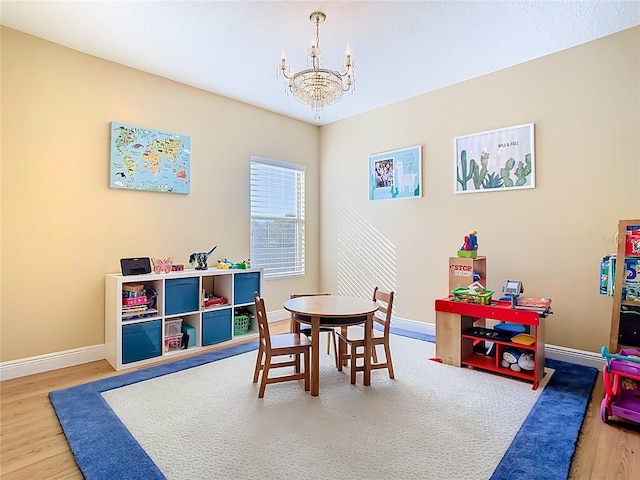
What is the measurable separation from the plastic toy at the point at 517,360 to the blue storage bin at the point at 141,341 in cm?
317

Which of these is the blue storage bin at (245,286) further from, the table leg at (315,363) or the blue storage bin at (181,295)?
the table leg at (315,363)

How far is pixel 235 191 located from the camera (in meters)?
4.48

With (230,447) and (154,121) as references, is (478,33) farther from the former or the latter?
(230,447)

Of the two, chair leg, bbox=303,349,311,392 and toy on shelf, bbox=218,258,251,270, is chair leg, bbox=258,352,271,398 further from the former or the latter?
toy on shelf, bbox=218,258,251,270

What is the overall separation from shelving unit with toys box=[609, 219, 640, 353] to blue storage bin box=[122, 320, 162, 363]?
3.82 meters

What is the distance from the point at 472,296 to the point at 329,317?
4.61 ft

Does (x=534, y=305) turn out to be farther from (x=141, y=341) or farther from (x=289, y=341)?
(x=141, y=341)

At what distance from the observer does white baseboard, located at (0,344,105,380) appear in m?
2.92

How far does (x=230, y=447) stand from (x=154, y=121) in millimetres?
3313

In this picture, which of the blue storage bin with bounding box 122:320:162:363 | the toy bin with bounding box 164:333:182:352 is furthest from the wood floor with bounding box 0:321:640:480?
the toy bin with bounding box 164:333:182:352

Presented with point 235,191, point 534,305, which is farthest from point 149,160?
point 534,305

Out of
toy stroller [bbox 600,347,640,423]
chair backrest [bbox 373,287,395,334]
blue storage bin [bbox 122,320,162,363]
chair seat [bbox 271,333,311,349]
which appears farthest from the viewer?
blue storage bin [bbox 122,320,162,363]

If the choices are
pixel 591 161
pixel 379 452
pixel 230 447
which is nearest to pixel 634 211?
pixel 591 161

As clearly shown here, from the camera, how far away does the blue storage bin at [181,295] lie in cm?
341
